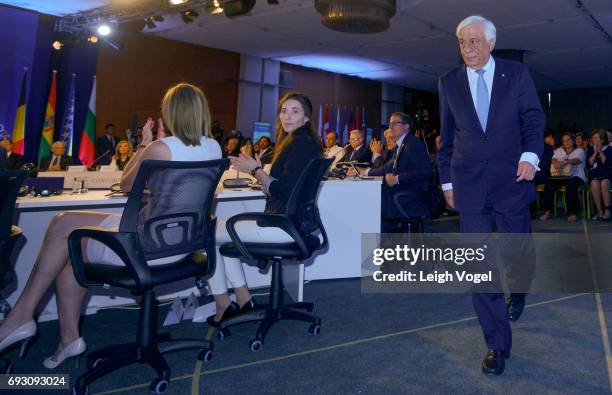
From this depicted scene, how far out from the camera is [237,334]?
2.71 meters

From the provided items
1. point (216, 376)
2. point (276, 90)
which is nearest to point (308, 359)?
point (216, 376)

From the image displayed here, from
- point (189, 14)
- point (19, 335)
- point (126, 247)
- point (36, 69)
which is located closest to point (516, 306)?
point (126, 247)

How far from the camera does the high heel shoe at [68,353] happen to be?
2.25 m

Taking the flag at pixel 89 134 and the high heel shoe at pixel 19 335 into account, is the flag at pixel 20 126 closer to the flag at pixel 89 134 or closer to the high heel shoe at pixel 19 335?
the flag at pixel 89 134

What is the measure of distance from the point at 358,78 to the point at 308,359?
12.1 metres

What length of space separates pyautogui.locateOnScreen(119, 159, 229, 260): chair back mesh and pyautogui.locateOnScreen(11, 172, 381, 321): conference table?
0.78m

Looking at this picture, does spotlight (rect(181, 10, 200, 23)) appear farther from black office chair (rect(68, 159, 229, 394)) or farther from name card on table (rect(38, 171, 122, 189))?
black office chair (rect(68, 159, 229, 394))

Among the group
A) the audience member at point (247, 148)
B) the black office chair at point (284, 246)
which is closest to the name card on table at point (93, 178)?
the black office chair at point (284, 246)

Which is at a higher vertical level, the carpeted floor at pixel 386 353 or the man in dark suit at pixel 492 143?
the man in dark suit at pixel 492 143

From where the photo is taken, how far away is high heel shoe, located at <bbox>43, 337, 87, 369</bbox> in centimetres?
225

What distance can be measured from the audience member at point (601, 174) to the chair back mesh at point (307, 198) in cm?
677

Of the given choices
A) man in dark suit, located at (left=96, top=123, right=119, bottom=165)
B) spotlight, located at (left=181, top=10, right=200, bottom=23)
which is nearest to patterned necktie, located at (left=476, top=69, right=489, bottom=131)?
spotlight, located at (left=181, top=10, right=200, bottom=23)

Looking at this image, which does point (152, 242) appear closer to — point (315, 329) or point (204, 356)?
point (204, 356)

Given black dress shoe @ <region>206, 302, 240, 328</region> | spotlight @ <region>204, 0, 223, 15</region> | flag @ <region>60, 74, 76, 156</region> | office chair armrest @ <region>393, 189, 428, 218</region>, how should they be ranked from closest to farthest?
black dress shoe @ <region>206, 302, 240, 328</region> < office chair armrest @ <region>393, 189, 428, 218</region> < spotlight @ <region>204, 0, 223, 15</region> < flag @ <region>60, 74, 76, 156</region>
